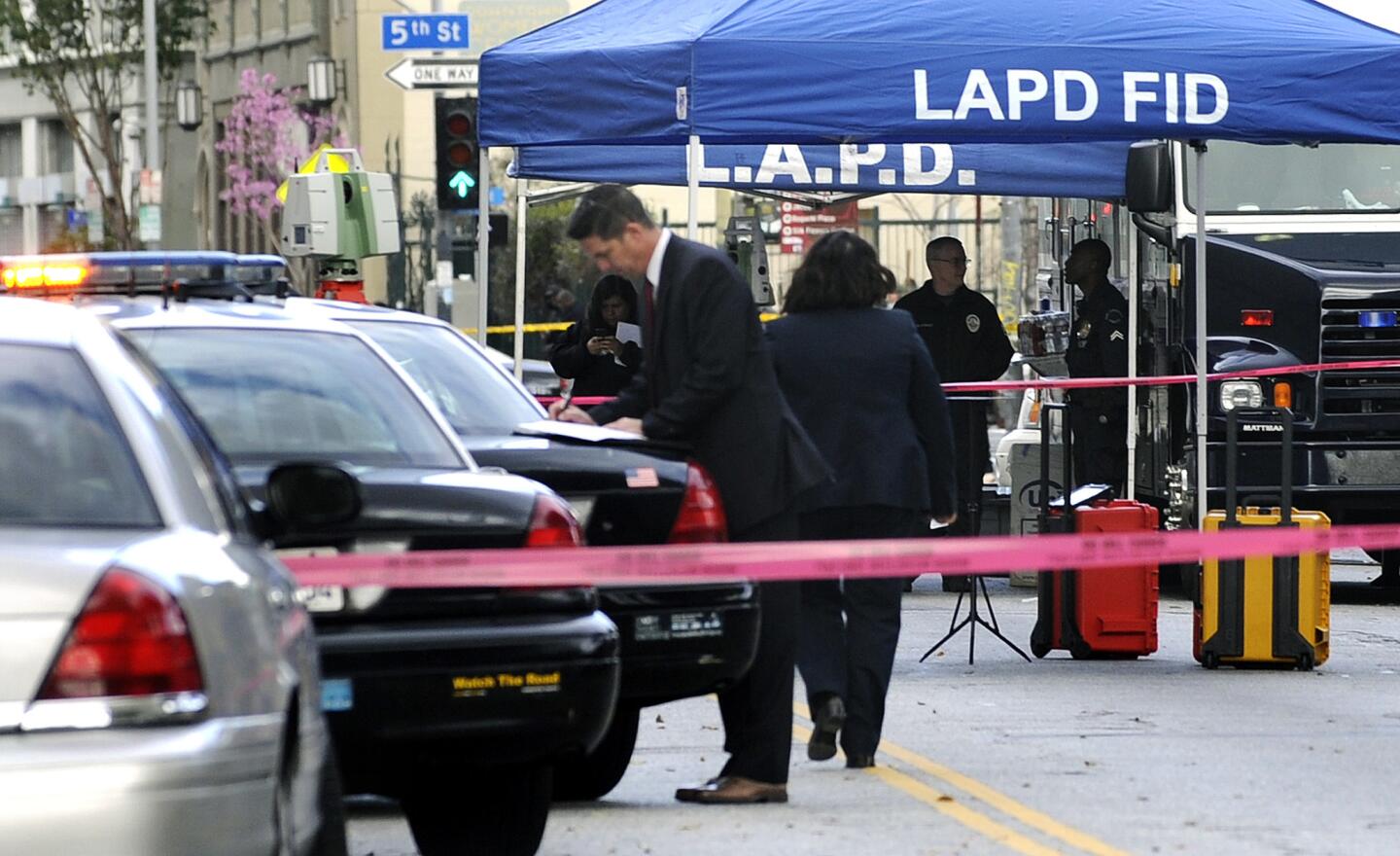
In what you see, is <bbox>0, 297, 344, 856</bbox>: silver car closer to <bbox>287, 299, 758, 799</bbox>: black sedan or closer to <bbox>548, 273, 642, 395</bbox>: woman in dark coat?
<bbox>287, 299, 758, 799</bbox>: black sedan

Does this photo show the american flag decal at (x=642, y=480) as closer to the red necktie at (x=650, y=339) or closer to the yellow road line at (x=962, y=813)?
the red necktie at (x=650, y=339)

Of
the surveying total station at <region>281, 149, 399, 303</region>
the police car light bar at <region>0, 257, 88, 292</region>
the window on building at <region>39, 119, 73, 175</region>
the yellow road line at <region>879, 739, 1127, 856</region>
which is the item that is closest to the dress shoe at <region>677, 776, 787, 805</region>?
the yellow road line at <region>879, 739, 1127, 856</region>

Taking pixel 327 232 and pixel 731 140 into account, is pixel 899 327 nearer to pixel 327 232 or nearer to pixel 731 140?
pixel 731 140

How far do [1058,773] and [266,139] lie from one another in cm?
4918

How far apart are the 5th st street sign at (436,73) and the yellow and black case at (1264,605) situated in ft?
39.2

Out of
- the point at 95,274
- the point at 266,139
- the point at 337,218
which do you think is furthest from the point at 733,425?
the point at 266,139

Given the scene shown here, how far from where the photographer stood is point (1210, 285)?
16109mm

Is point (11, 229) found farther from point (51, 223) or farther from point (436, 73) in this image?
point (436, 73)

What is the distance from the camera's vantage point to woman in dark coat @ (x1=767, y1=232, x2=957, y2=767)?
939cm

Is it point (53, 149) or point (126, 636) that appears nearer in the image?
point (126, 636)

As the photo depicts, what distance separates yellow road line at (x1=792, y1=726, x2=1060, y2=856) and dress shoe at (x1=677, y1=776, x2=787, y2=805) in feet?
1.55

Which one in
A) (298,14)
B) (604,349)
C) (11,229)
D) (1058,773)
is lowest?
(1058,773)

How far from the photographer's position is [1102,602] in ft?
42.3

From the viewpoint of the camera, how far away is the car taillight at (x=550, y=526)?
22.7 feet
